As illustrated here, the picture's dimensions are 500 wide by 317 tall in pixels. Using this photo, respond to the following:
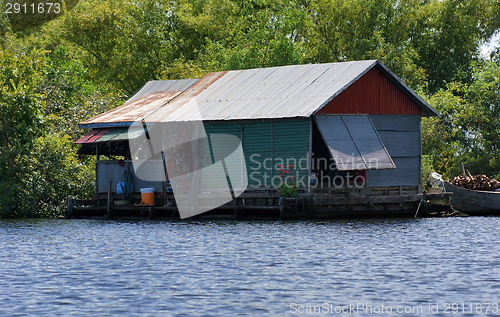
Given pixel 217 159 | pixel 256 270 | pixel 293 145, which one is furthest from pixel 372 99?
pixel 256 270

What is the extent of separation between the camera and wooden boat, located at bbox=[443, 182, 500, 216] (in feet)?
103

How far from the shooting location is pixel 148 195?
31312 millimetres

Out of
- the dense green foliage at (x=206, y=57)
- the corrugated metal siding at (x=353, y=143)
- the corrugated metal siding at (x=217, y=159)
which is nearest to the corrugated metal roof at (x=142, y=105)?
the dense green foliage at (x=206, y=57)

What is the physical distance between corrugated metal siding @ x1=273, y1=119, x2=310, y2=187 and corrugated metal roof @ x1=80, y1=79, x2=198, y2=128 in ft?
20.6

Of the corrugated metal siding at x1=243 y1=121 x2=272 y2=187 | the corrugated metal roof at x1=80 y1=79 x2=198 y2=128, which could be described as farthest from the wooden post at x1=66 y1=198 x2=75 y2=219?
the corrugated metal siding at x1=243 y1=121 x2=272 y2=187

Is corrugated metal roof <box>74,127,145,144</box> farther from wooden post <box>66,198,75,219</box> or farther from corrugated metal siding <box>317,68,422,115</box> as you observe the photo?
corrugated metal siding <box>317,68,422,115</box>

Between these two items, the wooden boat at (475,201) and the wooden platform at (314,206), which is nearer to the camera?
the wooden platform at (314,206)

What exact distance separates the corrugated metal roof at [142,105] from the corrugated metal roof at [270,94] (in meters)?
0.75

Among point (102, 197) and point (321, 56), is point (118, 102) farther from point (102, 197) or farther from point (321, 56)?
point (321, 56)

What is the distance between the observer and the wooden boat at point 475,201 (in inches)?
1237

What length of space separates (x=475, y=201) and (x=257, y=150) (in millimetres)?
9278

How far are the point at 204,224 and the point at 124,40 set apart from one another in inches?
1097

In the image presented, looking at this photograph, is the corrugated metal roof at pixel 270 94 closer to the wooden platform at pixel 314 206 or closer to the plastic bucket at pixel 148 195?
the plastic bucket at pixel 148 195

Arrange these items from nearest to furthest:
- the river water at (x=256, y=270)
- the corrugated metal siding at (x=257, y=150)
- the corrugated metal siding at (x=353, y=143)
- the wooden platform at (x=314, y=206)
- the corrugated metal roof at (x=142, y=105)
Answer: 1. the river water at (x=256, y=270)
2. the corrugated metal siding at (x=353, y=143)
3. the wooden platform at (x=314, y=206)
4. the corrugated metal siding at (x=257, y=150)
5. the corrugated metal roof at (x=142, y=105)
